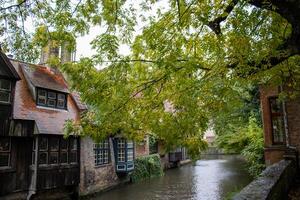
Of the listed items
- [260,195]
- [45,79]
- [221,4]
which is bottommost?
[260,195]

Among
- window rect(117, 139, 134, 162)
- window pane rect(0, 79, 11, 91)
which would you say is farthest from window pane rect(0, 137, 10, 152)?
window rect(117, 139, 134, 162)

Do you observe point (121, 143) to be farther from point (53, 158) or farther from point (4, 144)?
point (4, 144)

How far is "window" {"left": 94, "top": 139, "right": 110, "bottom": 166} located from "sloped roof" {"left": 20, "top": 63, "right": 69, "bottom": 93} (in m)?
4.16

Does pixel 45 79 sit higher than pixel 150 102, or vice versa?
pixel 45 79

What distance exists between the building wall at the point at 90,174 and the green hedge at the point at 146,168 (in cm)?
322

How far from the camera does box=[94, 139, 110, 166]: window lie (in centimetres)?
1986

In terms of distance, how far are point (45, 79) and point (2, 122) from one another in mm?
5021

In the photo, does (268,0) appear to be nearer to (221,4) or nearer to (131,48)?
(221,4)

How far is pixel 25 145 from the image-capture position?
15.6 meters

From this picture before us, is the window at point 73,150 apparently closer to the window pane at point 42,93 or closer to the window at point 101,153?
the window at point 101,153

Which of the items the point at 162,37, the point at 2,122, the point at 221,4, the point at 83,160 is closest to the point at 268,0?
the point at 221,4

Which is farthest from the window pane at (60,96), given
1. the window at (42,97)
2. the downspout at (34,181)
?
the downspout at (34,181)

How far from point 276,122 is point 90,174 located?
10932 millimetres

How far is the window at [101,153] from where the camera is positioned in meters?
19.9
